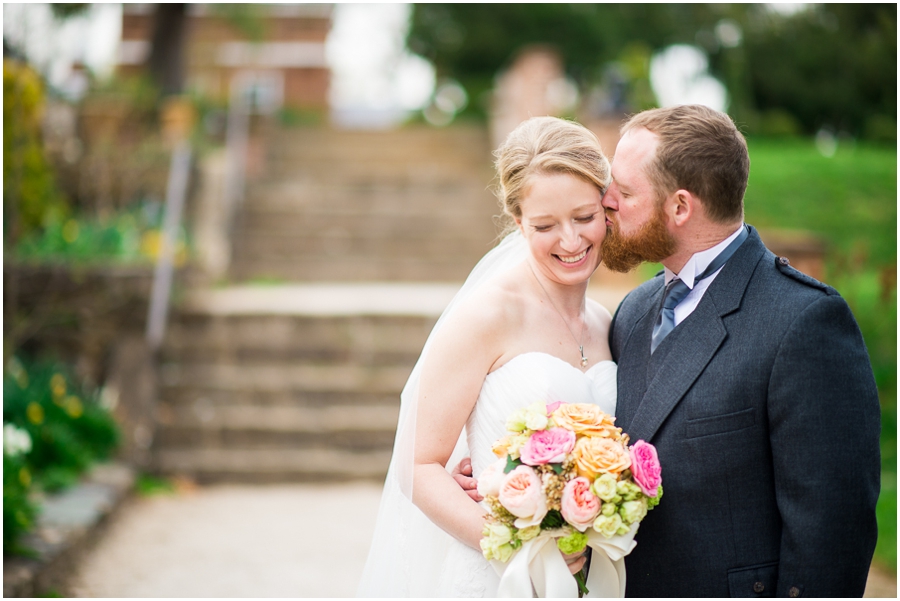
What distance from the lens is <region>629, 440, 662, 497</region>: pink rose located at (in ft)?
6.29

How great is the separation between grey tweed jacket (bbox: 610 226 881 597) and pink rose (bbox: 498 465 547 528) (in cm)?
38

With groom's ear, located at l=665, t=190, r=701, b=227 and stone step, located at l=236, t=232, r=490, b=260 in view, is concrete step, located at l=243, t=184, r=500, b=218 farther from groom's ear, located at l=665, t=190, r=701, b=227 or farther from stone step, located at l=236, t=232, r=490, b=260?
groom's ear, located at l=665, t=190, r=701, b=227

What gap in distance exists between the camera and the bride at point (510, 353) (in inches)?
90.1

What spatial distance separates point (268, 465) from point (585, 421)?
4.90 m

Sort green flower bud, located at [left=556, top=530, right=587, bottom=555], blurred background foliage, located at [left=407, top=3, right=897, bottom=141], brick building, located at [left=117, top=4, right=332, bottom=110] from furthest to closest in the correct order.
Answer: brick building, located at [left=117, top=4, right=332, bottom=110] → blurred background foliage, located at [left=407, top=3, right=897, bottom=141] → green flower bud, located at [left=556, top=530, right=587, bottom=555]

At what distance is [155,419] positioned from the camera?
6.56 metres

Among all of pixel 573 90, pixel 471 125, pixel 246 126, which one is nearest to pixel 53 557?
pixel 246 126

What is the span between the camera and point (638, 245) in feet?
7.42

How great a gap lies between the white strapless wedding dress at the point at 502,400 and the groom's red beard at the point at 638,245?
338 mm

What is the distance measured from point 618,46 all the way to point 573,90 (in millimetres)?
1546

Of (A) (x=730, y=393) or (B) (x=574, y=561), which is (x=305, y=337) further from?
(A) (x=730, y=393)

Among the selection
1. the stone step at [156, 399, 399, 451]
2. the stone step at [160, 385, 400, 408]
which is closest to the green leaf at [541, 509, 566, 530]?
the stone step at [156, 399, 399, 451]

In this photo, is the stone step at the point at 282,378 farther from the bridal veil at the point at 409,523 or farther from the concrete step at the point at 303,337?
the bridal veil at the point at 409,523

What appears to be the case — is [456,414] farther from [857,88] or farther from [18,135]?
[857,88]
